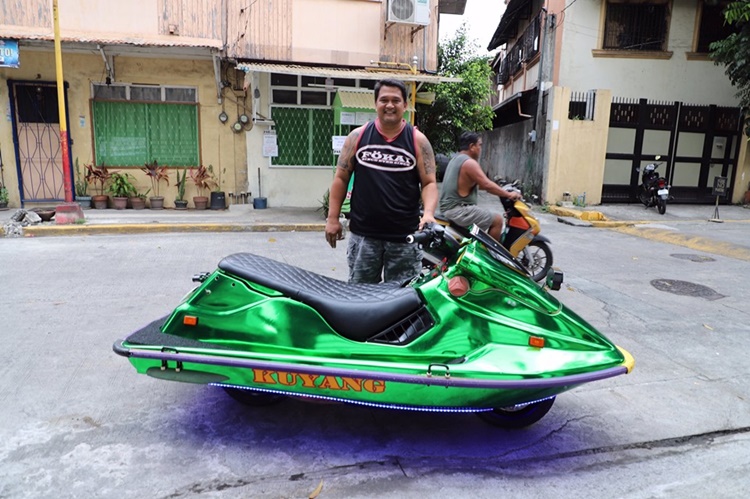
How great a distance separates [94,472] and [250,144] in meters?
10.7

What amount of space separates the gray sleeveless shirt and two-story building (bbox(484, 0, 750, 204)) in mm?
8849

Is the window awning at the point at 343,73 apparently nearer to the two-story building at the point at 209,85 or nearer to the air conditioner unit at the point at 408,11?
the two-story building at the point at 209,85

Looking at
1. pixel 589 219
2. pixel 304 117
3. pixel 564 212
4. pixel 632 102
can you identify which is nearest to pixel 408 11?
pixel 304 117

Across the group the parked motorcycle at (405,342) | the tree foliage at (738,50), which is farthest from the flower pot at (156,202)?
the tree foliage at (738,50)

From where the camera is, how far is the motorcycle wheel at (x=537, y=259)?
6.70 metres

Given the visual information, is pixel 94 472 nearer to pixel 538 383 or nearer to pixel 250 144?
pixel 538 383

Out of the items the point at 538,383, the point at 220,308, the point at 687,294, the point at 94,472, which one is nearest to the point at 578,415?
the point at 538,383

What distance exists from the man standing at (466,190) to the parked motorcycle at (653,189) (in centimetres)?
898

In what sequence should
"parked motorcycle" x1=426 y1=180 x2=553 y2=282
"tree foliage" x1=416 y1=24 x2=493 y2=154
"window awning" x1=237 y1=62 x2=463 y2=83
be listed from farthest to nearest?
"tree foliage" x1=416 y1=24 x2=493 y2=154
"window awning" x1=237 y1=62 x2=463 y2=83
"parked motorcycle" x1=426 y1=180 x2=553 y2=282

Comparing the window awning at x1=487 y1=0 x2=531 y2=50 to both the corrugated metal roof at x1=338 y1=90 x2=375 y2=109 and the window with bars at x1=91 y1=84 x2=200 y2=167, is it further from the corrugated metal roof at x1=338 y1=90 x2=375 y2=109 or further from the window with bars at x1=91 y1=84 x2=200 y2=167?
the window with bars at x1=91 y1=84 x2=200 y2=167

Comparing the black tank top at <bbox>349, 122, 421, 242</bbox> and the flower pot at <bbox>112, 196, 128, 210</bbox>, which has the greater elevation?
the black tank top at <bbox>349, 122, 421, 242</bbox>

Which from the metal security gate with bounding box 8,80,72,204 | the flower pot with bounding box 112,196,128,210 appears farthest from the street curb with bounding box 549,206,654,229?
the metal security gate with bounding box 8,80,72,204

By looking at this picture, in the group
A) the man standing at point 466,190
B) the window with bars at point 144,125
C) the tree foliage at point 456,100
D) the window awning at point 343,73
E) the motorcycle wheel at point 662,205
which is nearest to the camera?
the man standing at point 466,190

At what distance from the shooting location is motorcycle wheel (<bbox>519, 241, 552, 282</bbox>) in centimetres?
670
